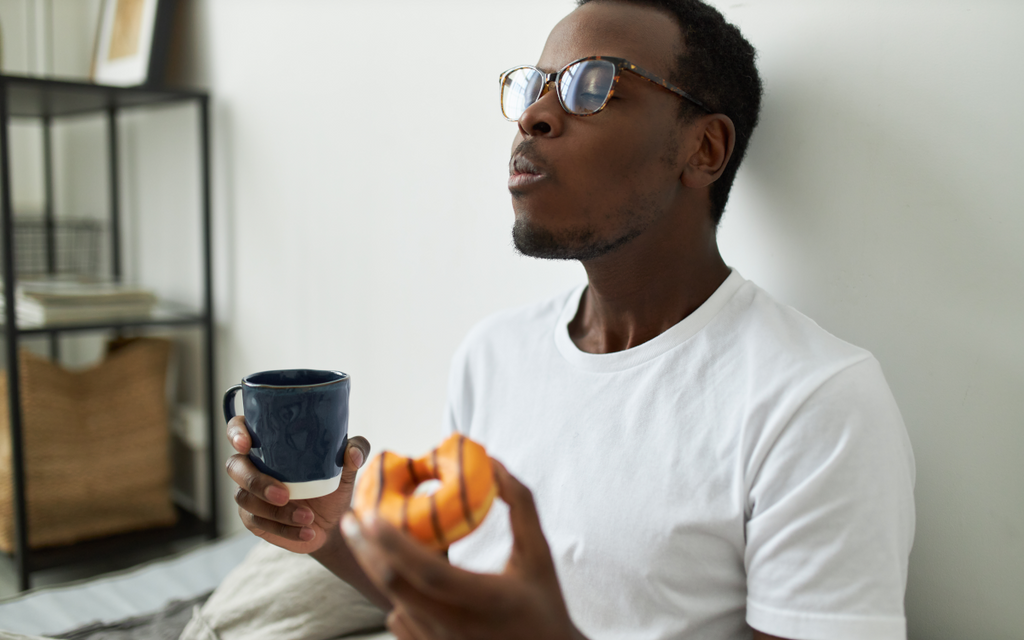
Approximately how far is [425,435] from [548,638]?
3.71 ft

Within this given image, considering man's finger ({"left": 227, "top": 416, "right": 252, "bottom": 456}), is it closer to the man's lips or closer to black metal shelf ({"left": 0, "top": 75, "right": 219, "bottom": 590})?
the man's lips

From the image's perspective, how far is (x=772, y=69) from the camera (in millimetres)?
1073

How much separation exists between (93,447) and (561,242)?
181cm

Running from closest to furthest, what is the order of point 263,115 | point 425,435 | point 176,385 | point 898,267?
point 898,267, point 425,435, point 263,115, point 176,385

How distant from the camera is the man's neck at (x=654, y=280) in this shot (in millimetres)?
1009

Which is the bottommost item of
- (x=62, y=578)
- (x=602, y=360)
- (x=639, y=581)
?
(x=62, y=578)

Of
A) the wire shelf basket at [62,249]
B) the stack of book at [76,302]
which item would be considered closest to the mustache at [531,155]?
the stack of book at [76,302]

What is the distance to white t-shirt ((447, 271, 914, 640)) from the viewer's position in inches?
30.3

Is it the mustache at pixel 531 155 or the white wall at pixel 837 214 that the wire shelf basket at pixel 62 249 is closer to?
the white wall at pixel 837 214

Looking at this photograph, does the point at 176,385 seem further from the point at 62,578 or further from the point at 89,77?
the point at 89,77

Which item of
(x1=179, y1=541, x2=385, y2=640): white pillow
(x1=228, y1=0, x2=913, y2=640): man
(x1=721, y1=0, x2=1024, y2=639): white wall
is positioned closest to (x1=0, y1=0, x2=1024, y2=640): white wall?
(x1=721, y1=0, x2=1024, y2=639): white wall

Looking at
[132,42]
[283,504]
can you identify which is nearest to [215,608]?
[283,504]

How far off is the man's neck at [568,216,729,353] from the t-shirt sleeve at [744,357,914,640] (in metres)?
0.24

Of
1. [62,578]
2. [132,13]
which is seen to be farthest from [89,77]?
[62,578]
